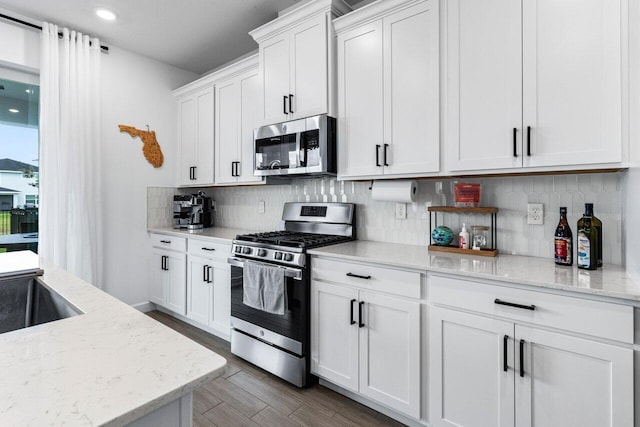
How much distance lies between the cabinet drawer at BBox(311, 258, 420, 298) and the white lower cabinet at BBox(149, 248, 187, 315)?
Answer: 1744 mm

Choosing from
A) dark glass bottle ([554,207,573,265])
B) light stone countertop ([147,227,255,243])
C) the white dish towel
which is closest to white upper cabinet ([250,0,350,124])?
light stone countertop ([147,227,255,243])

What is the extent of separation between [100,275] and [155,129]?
166 cm

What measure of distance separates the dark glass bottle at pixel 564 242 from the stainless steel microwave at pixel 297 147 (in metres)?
1.39

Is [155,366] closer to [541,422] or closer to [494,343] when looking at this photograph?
[494,343]

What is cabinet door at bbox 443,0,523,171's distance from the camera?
168cm

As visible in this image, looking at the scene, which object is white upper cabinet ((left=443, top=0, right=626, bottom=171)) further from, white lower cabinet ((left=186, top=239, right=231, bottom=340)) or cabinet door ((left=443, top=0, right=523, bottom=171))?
white lower cabinet ((left=186, top=239, right=231, bottom=340))

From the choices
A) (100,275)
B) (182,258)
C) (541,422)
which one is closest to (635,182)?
(541,422)

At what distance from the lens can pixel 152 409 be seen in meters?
0.56

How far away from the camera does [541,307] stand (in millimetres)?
1386

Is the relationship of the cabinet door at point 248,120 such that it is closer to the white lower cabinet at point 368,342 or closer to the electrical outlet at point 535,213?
the white lower cabinet at point 368,342

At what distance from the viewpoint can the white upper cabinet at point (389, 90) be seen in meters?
1.97

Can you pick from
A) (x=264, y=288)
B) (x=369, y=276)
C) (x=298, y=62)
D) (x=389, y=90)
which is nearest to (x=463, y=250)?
(x=369, y=276)

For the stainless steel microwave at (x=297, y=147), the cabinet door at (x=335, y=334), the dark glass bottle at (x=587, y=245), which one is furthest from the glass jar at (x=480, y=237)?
the stainless steel microwave at (x=297, y=147)

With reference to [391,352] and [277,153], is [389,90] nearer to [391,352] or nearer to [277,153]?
[277,153]
